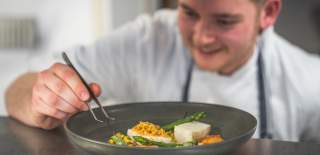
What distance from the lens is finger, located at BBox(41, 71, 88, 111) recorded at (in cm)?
99

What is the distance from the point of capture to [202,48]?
1.39 m

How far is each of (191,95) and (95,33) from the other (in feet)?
3.21

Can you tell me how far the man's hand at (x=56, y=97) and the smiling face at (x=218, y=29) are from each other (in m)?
0.43

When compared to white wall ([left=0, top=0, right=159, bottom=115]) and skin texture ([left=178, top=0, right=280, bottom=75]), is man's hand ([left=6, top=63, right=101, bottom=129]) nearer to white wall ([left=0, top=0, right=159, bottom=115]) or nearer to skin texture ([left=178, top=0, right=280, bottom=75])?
skin texture ([left=178, top=0, right=280, bottom=75])

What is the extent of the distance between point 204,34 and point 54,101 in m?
0.51

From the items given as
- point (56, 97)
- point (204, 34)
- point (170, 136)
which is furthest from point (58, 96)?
point (204, 34)

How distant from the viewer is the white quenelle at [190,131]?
2.84 ft

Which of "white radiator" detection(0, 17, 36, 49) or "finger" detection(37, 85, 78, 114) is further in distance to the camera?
"white radiator" detection(0, 17, 36, 49)

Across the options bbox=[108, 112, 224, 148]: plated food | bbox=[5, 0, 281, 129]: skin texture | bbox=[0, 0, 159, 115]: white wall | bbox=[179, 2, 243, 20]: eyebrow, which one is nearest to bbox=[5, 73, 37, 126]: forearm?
bbox=[5, 0, 281, 129]: skin texture

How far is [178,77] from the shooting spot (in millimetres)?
1606

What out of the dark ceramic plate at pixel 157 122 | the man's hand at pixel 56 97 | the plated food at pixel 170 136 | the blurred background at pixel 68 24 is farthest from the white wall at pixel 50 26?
the plated food at pixel 170 136

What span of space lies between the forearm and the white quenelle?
386 millimetres

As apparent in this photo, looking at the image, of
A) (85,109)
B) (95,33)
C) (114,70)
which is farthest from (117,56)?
→ (95,33)

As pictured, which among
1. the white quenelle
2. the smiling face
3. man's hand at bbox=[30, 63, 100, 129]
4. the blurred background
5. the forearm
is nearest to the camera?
the white quenelle
